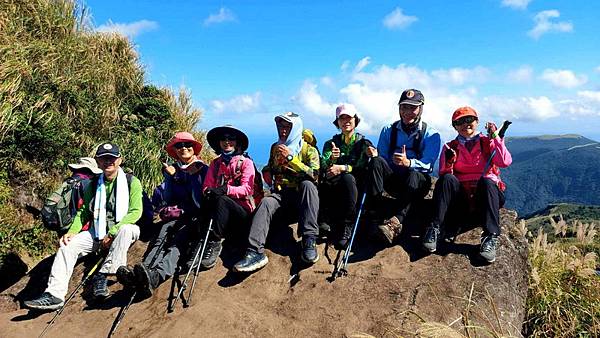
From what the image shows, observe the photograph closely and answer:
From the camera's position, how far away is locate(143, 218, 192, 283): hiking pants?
6367mm

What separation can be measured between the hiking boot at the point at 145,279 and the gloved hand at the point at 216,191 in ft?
4.67

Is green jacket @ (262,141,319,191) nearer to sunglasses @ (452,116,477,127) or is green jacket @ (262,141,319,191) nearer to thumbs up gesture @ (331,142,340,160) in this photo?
thumbs up gesture @ (331,142,340,160)

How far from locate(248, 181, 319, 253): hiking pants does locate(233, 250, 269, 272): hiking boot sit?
0.08 metres

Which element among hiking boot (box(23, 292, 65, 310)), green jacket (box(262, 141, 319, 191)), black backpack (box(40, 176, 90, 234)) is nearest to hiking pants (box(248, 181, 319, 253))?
green jacket (box(262, 141, 319, 191))

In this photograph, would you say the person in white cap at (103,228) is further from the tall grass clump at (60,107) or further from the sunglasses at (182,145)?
the tall grass clump at (60,107)

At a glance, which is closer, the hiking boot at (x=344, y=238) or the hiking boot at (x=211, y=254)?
the hiking boot at (x=211, y=254)

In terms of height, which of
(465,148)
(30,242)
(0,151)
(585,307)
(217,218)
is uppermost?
(0,151)

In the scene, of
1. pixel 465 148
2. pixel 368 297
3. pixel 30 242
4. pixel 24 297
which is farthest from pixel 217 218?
pixel 30 242

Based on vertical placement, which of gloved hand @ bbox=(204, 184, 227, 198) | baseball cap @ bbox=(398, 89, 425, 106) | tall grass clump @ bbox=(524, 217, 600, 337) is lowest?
tall grass clump @ bbox=(524, 217, 600, 337)

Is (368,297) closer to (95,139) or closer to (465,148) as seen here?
(465,148)

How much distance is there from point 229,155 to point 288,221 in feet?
5.56

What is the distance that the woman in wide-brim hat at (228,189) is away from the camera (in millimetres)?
6457

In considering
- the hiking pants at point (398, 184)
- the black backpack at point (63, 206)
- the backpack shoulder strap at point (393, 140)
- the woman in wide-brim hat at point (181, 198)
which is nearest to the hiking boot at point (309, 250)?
the hiking pants at point (398, 184)

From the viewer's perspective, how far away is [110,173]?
6.83 m
